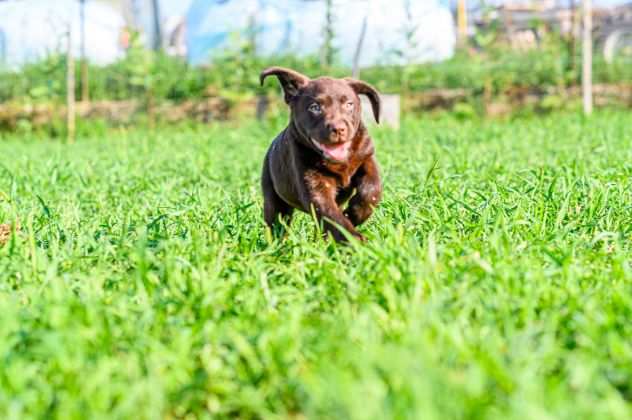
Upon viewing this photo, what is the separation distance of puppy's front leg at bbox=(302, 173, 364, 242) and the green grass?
0.39 feet

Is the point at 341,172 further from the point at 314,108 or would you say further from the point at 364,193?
the point at 314,108

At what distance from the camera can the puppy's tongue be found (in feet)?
11.3

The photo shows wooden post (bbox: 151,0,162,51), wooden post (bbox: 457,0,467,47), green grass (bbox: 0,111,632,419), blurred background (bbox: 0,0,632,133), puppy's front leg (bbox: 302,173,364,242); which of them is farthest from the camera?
wooden post (bbox: 151,0,162,51)

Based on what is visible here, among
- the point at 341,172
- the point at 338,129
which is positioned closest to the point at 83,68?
Result: the point at 341,172

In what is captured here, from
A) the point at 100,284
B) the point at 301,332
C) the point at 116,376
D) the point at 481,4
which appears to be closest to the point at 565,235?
the point at 301,332

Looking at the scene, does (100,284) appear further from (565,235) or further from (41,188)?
(41,188)

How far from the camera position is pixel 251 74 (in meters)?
13.3

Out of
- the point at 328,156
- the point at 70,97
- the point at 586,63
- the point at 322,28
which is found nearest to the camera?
the point at 328,156

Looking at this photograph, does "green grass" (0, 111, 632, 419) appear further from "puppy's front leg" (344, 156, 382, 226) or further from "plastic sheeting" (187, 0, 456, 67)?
"plastic sheeting" (187, 0, 456, 67)

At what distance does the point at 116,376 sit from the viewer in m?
1.96

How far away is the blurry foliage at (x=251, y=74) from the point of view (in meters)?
13.1

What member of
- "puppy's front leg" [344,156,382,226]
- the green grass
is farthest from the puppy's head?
the green grass

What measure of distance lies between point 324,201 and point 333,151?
203 millimetres

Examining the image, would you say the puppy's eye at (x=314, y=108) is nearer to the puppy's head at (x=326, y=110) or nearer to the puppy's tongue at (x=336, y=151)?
the puppy's head at (x=326, y=110)
